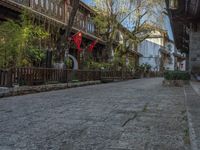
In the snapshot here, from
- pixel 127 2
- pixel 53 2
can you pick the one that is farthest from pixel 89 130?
pixel 127 2

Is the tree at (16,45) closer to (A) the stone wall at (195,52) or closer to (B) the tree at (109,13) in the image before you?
(A) the stone wall at (195,52)

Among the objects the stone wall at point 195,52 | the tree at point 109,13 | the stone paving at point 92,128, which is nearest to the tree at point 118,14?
the tree at point 109,13

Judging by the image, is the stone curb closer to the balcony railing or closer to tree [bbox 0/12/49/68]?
tree [bbox 0/12/49/68]

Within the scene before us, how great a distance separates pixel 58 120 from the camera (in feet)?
25.0

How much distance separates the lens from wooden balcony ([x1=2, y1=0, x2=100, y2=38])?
73.0 feet

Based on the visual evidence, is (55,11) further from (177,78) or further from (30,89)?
(30,89)

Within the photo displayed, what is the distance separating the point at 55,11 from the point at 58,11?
0.87 meters

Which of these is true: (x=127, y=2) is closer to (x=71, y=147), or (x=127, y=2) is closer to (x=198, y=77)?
(x=198, y=77)

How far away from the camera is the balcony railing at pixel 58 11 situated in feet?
78.3

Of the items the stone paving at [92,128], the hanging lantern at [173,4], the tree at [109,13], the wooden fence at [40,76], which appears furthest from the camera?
the tree at [109,13]

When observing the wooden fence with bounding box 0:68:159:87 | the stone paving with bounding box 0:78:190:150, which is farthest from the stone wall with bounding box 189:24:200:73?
the stone paving with bounding box 0:78:190:150

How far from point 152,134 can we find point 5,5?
1426 centimetres

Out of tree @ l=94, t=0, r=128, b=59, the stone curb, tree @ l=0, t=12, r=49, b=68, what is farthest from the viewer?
tree @ l=94, t=0, r=128, b=59

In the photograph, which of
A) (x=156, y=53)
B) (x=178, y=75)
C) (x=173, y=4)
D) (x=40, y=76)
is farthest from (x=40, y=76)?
(x=156, y=53)
